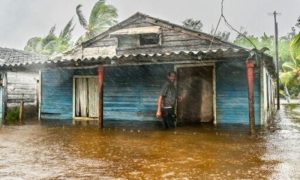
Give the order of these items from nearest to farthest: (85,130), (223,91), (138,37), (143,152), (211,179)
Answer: (211,179)
(143,152)
(85,130)
(223,91)
(138,37)

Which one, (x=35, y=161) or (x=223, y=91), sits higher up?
(x=223, y=91)

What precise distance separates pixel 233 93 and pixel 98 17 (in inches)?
660

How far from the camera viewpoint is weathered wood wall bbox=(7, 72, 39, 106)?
15.4 meters

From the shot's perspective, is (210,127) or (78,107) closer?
(210,127)

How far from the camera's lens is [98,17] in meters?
25.2

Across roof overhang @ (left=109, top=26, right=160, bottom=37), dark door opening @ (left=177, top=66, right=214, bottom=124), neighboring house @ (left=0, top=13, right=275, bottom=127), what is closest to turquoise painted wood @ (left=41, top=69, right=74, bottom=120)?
neighboring house @ (left=0, top=13, right=275, bottom=127)

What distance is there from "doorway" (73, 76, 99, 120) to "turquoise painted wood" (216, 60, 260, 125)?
4919 millimetres

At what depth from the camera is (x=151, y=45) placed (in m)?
14.2

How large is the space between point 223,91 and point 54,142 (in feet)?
19.3

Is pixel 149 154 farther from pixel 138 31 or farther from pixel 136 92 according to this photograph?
pixel 138 31

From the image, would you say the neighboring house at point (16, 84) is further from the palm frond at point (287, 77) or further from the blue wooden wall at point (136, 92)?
the palm frond at point (287, 77)

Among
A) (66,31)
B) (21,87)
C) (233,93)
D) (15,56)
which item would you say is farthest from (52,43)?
(233,93)

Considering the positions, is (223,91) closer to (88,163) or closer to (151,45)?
(151,45)

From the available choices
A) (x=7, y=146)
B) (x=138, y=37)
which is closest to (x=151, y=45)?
(x=138, y=37)
